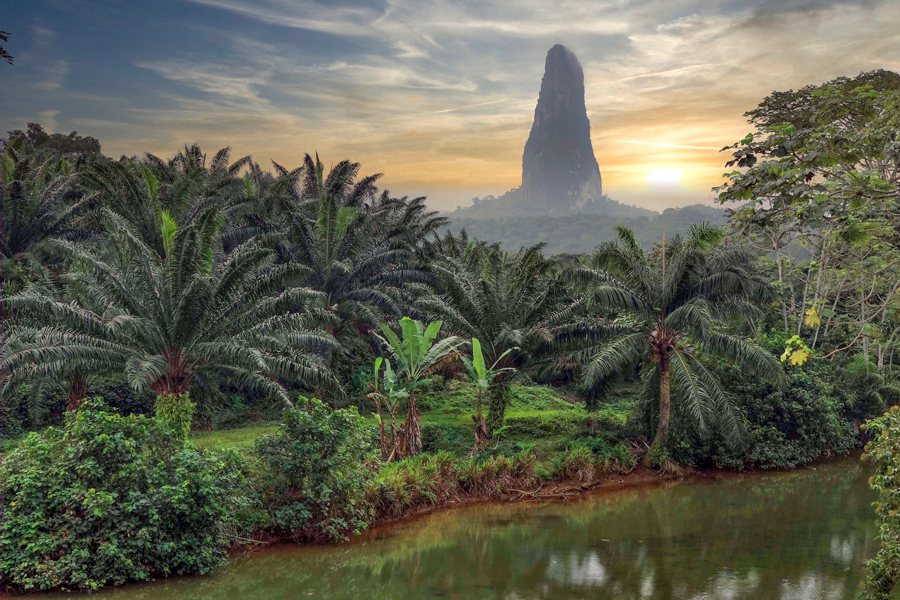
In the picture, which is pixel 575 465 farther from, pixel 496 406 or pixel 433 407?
pixel 433 407

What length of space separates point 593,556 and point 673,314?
7025 millimetres

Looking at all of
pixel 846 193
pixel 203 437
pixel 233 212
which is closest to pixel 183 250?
pixel 203 437

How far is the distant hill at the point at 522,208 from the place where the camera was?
571 feet

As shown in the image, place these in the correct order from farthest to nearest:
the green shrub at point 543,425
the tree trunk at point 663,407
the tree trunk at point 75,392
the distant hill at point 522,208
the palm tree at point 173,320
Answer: the distant hill at point 522,208 → the green shrub at point 543,425 → the tree trunk at point 663,407 → the tree trunk at point 75,392 → the palm tree at point 173,320

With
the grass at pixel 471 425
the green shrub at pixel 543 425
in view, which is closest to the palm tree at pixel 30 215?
the grass at pixel 471 425

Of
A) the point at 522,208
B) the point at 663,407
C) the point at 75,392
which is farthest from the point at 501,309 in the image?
the point at 522,208

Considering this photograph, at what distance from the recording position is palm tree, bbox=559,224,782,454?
17172mm

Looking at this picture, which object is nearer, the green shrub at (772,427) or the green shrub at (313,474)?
the green shrub at (313,474)

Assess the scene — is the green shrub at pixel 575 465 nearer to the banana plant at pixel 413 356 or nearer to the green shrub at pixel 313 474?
the banana plant at pixel 413 356

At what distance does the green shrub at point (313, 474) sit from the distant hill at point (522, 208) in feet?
508

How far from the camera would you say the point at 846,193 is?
726cm

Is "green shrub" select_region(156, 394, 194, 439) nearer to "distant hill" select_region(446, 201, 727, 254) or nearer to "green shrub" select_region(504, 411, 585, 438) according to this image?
"green shrub" select_region(504, 411, 585, 438)

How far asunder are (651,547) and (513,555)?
280cm

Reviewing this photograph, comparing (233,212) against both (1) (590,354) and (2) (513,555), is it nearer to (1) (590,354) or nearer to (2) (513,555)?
(1) (590,354)
